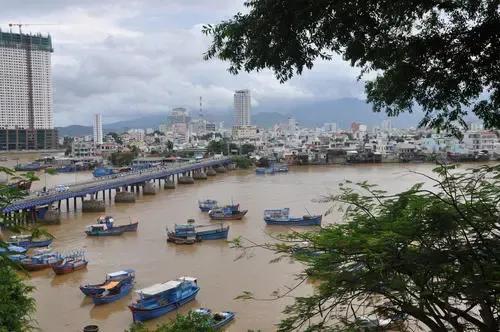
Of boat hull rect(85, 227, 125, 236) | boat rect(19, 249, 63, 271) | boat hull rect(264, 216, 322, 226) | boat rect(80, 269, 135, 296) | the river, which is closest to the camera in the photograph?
the river

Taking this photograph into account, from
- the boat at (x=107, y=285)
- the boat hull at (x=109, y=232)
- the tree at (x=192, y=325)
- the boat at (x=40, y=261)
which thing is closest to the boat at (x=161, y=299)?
the boat at (x=107, y=285)

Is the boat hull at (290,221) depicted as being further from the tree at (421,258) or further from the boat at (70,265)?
the tree at (421,258)

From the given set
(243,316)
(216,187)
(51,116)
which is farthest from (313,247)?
(51,116)

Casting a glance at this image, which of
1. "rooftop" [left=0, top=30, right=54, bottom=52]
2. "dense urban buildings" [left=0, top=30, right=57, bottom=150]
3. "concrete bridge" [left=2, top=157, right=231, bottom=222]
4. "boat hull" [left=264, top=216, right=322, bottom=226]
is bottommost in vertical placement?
"boat hull" [left=264, top=216, right=322, bottom=226]

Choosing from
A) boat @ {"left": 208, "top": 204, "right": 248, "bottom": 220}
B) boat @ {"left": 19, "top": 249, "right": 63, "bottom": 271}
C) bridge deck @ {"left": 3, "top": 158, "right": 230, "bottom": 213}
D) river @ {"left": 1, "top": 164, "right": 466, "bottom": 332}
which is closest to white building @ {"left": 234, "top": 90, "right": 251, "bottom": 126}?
bridge deck @ {"left": 3, "top": 158, "right": 230, "bottom": 213}

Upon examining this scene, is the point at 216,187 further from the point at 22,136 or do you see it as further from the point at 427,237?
the point at 22,136

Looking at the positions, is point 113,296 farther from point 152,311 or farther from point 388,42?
point 388,42

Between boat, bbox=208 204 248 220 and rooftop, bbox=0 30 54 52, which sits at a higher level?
rooftop, bbox=0 30 54 52

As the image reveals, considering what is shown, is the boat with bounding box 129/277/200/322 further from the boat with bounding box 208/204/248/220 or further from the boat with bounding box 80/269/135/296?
the boat with bounding box 208/204/248/220
